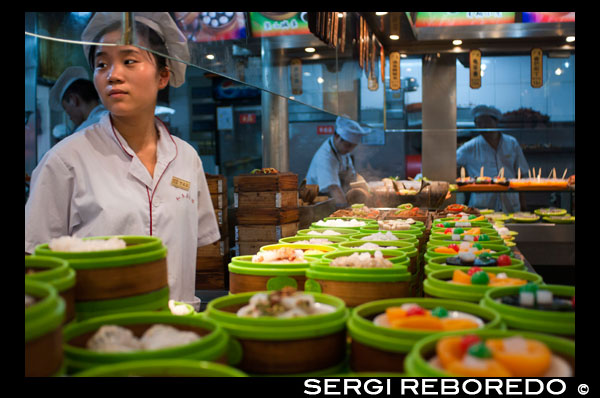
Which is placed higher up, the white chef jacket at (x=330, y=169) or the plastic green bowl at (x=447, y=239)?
the white chef jacket at (x=330, y=169)

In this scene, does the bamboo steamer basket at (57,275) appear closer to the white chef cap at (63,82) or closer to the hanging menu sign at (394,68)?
the white chef cap at (63,82)

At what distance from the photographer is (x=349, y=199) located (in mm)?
6828

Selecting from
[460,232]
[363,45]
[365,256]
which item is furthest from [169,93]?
[365,256]

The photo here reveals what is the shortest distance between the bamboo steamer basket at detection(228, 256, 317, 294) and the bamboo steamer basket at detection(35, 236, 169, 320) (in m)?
0.61

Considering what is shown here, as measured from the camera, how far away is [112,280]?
152 cm

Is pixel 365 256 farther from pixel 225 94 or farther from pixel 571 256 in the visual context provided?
pixel 225 94

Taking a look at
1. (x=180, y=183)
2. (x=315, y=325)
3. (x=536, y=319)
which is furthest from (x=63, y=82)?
(x=536, y=319)

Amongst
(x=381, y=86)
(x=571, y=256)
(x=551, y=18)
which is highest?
(x=551, y=18)

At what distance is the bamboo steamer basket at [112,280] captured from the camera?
1.50 metres

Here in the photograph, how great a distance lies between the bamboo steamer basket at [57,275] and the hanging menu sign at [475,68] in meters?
8.29

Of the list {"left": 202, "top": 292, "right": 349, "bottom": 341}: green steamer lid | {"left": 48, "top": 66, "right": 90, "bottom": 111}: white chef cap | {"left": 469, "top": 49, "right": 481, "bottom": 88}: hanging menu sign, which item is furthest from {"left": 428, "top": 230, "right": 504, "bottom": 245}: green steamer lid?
{"left": 469, "top": 49, "right": 481, "bottom": 88}: hanging menu sign

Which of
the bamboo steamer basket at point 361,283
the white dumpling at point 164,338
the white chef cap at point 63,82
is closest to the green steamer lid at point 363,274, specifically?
the bamboo steamer basket at point 361,283

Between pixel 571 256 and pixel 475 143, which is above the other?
pixel 475 143
